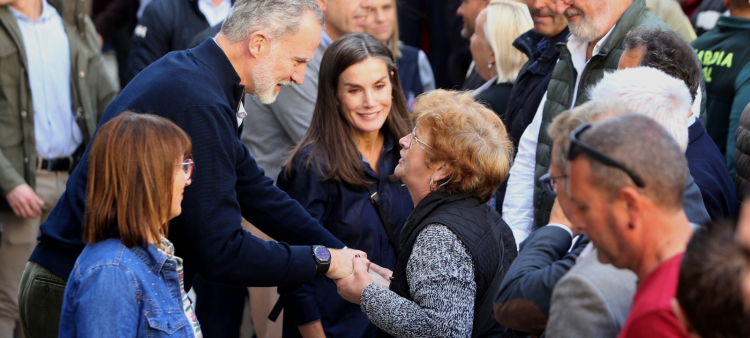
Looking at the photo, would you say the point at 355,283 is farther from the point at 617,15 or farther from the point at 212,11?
the point at 212,11

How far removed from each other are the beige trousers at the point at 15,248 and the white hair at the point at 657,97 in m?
3.56

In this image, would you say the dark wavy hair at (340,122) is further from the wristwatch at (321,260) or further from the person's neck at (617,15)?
the person's neck at (617,15)

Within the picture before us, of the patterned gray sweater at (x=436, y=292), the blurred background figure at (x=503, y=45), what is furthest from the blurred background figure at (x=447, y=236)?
the blurred background figure at (x=503, y=45)

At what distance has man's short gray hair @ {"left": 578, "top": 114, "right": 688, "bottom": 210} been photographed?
1596 mm

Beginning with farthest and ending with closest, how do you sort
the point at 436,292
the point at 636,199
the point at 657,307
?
1. the point at 436,292
2. the point at 636,199
3. the point at 657,307

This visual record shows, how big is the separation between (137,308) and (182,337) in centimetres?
18

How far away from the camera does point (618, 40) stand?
3193mm

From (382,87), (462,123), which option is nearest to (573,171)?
(462,123)

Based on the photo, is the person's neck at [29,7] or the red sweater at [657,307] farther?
the person's neck at [29,7]

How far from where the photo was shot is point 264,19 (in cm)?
286

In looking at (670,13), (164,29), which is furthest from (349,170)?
(164,29)

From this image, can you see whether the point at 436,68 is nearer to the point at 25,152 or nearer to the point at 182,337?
the point at 25,152

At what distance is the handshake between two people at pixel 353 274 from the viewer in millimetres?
2656

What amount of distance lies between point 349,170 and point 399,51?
8.01ft
